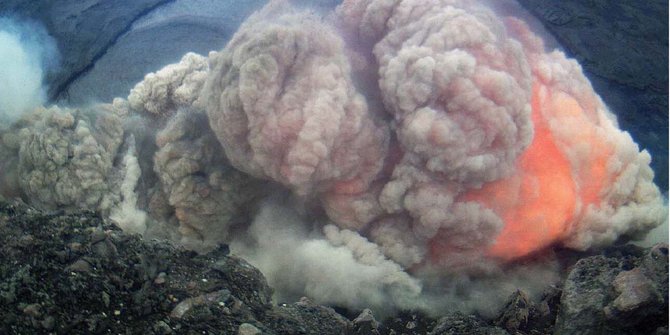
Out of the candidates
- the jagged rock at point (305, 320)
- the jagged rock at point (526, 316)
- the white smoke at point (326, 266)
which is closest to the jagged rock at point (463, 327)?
the jagged rock at point (526, 316)

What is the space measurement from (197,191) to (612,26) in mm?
4584

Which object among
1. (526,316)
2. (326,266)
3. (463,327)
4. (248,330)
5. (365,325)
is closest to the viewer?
(248,330)

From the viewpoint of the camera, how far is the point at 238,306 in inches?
139

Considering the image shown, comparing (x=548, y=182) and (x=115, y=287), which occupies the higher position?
(x=548, y=182)

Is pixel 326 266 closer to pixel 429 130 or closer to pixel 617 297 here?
pixel 429 130

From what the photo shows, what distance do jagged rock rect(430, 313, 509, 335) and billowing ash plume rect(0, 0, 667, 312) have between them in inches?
33.5

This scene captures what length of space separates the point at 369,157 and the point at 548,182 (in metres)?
1.88

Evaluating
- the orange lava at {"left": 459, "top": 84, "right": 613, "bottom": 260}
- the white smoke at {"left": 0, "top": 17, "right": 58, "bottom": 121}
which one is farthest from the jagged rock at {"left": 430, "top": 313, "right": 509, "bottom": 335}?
the white smoke at {"left": 0, "top": 17, "right": 58, "bottom": 121}

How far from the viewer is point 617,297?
3.50m

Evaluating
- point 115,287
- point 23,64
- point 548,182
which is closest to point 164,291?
point 115,287

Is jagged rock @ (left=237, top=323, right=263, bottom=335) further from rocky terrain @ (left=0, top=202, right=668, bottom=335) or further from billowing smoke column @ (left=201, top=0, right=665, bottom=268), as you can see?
billowing smoke column @ (left=201, top=0, right=665, bottom=268)

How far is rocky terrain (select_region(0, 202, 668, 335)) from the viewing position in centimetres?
317

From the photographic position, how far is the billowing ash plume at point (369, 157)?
484cm

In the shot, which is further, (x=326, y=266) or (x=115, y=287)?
(x=326, y=266)
